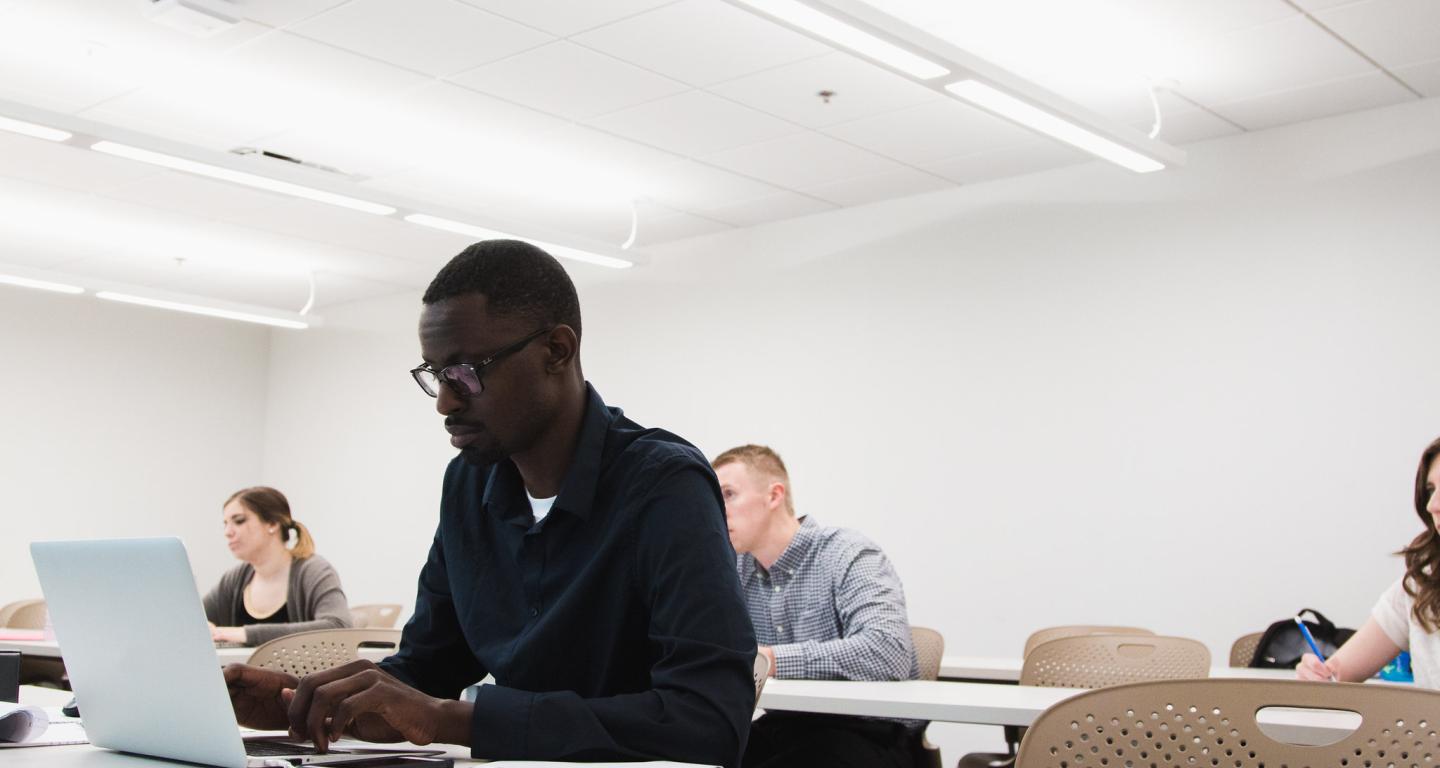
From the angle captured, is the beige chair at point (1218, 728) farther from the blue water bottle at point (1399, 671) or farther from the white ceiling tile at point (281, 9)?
the white ceiling tile at point (281, 9)

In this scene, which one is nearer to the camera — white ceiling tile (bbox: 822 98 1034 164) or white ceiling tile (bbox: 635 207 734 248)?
white ceiling tile (bbox: 822 98 1034 164)

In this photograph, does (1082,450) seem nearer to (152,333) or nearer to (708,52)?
(708,52)

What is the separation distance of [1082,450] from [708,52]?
250 centimetres

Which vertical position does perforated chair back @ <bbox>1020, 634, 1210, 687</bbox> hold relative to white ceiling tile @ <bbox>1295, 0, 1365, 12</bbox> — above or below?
below

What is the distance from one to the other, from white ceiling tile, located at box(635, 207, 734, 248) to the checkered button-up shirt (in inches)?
152

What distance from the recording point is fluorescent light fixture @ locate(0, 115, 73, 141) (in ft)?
15.4

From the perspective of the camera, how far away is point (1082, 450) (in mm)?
5984

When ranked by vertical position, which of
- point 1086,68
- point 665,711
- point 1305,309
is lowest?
point 665,711

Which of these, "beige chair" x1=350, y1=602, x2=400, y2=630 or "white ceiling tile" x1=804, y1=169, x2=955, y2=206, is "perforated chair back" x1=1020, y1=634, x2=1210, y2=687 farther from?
"beige chair" x1=350, y1=602, x2=400, y2=630

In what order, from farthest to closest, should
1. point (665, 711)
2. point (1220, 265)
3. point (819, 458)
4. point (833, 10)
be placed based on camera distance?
point (819, 458), point (1220, 265), point (833, 10), point (665, 711)

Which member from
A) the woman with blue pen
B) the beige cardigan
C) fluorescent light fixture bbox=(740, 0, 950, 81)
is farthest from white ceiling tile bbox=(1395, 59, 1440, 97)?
the beige cardigan

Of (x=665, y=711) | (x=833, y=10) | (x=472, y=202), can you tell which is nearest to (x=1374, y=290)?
(x=833, y=10)

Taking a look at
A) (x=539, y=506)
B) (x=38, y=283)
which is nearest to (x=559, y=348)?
(x=539, y=506)

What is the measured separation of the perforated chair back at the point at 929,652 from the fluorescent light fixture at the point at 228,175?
119 inches
